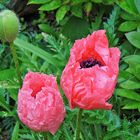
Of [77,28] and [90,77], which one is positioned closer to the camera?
[90,77]

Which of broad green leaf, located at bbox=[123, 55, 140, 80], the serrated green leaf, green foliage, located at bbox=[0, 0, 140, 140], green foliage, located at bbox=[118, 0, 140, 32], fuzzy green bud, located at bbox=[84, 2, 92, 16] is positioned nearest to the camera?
green foliage, located at bbox=[0, 0, 140, 140]

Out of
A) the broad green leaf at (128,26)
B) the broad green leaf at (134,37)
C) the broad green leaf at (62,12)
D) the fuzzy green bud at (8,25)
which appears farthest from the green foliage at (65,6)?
the fuzzy green bud at (8,25)

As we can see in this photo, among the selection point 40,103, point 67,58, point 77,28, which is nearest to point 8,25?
point 40,103

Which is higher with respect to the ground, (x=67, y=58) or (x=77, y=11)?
(x=67, y=58)

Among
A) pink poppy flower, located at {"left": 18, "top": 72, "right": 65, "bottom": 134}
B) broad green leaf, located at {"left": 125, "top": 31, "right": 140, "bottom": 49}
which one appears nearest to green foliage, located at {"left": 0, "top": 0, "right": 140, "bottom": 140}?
broad green leaf, located at {"left": 125, "top": 31, "right": 140, "bottom": 49}

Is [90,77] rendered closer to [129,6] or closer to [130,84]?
[130,84]

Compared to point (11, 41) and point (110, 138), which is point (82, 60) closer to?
point (11, 41)

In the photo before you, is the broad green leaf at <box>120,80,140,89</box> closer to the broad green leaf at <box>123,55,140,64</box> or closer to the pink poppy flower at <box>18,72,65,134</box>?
the broad green leaf at <box>123,55,140,64</box>
